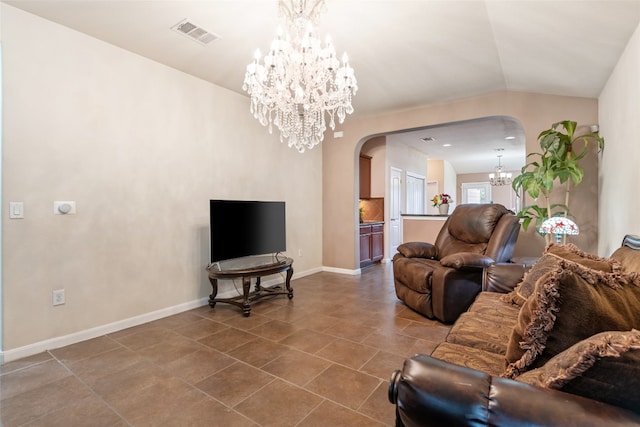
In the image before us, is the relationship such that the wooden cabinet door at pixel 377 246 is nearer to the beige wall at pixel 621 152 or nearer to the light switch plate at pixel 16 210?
the beige wall at pixel 621 152

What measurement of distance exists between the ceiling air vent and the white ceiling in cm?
5

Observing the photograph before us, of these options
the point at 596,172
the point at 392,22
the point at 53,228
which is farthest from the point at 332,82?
the point at 596,172

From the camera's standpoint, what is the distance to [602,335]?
31.3 inches

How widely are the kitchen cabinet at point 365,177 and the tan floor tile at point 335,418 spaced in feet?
17.0

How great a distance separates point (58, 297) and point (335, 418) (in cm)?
245

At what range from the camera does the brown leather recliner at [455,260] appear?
290 centimetres

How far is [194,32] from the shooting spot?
267 cm

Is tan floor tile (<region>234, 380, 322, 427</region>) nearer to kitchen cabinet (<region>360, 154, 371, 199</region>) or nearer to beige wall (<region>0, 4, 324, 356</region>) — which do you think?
beige wall (<region>0, 4, 324, 356</region>)

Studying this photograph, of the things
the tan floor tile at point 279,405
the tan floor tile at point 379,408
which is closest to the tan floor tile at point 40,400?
the tan floor tile at point 279,405

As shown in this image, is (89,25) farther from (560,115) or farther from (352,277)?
(560,115)

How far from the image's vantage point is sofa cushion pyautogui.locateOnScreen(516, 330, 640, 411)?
0.72 metres

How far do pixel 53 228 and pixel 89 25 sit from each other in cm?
172

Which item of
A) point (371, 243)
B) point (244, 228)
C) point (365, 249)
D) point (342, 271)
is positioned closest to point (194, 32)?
point (244, 228)

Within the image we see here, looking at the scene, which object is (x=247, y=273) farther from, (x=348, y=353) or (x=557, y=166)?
(x=557, y=166)
